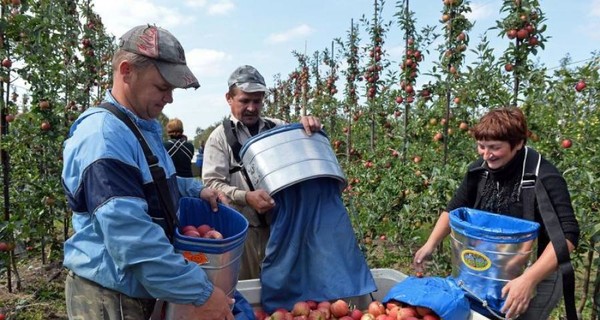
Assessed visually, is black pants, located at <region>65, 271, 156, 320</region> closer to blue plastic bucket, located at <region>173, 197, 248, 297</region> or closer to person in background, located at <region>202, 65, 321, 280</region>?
blue plastic bucket, located at <region>173, 197, 248, 297</region>

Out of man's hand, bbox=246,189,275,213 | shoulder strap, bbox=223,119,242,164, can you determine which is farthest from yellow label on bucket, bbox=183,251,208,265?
shoulder strap, bbox=223,119,242,164

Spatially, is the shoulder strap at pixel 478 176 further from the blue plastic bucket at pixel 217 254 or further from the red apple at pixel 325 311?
the blue plastic bucket at pixel 217 254

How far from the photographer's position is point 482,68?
10.9 ft

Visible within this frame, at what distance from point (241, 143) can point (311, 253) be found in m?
0.74

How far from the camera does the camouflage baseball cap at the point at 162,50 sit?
4.62 ft

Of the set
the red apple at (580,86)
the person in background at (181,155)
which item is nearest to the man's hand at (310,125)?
the red apple at (580,86)

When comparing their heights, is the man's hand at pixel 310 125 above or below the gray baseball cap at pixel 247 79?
below

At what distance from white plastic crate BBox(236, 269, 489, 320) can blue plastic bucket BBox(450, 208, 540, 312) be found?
46 centimetres

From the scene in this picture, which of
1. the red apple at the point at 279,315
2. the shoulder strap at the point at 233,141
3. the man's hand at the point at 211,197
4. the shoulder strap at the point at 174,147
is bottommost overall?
the red apple at the point at 279,315

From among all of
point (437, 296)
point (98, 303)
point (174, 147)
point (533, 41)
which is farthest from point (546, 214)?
point (174, 147)

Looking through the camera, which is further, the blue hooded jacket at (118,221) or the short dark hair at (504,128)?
the short dark hair at (504,128)

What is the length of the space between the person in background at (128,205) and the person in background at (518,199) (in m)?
1.10

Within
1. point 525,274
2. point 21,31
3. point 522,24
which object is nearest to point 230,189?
point 525,274

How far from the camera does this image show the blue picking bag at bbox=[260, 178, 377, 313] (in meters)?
2.16
